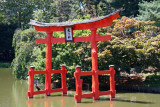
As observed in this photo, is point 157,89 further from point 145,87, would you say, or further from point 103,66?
point 103,66

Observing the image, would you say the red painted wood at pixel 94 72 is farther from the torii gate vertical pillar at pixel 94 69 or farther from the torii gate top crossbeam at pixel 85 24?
the torii gate top crossbeam at pixel 85 24

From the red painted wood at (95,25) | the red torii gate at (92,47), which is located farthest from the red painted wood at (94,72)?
the red painted wood at (95,25)

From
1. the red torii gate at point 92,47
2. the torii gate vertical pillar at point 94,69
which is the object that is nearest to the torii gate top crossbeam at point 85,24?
the red torii gate at point 92,47

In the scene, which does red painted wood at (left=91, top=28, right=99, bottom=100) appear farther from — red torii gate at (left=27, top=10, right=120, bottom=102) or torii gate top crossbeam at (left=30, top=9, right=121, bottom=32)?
torii gate top crossbeam at (left=30, top=9, right=121, bottom=32)

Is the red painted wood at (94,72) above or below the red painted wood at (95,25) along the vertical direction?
below

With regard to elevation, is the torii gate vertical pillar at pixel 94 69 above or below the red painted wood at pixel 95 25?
below

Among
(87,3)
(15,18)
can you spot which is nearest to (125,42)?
(87,3)

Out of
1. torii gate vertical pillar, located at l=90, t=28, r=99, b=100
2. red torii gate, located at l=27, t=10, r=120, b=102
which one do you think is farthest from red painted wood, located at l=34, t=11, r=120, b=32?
torii gate vertical pillar, located at l=90, t=28, r=99, b=100

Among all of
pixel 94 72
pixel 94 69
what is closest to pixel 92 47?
pixel 94 69

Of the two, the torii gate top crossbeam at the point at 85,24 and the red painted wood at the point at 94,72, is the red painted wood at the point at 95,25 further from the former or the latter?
the red painted wood at the point at 94,72

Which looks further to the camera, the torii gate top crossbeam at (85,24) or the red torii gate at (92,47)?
the torii gate top crossbeam at (85,24)

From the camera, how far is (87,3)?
2723 cm

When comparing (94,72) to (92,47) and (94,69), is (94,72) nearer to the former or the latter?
(94,69)

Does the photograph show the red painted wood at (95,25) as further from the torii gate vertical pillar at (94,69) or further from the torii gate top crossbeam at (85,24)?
the torii gate vertical pillar at (94,69)
